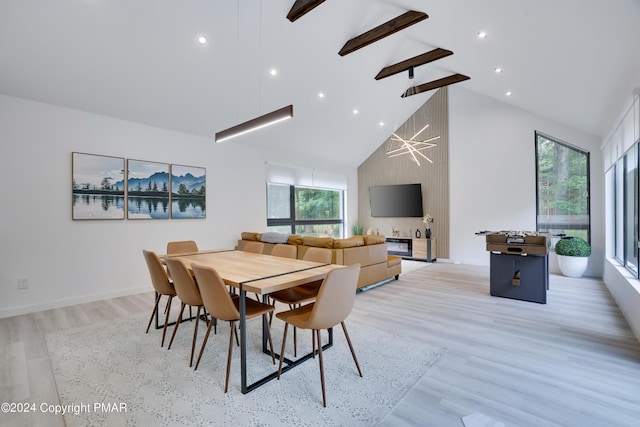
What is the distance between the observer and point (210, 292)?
87.7 inches

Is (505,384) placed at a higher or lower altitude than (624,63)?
lower

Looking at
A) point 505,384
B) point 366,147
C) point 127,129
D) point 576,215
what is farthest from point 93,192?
point 576,215

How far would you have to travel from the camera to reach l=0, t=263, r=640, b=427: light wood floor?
1.92 meters

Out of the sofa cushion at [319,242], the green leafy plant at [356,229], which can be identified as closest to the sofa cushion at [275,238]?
the sofa cushion at [319,242]

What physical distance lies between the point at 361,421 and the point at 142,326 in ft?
8.99

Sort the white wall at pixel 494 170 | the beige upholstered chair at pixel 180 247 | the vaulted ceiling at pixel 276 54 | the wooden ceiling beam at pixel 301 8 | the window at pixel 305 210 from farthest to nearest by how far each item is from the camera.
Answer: the window at pixel 305 210 < the white wall at pixel 494 170 < the beige upholstered chair at pixel 180 247 < the wooden ceiling beam at pixel 301 8 < the vaulted ceiling at pixel 276 54

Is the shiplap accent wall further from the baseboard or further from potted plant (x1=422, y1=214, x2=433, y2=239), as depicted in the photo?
the baseboard

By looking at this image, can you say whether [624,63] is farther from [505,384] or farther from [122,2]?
[122,2]

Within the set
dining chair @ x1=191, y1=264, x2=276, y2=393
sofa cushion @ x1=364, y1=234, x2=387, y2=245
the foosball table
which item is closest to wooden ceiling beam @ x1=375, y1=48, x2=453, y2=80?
the foosball table

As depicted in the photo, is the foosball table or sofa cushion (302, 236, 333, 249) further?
sofa cushion (302, 236, 333, 249)

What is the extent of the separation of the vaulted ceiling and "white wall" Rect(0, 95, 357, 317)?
24cm

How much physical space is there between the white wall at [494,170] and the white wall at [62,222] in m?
5.99

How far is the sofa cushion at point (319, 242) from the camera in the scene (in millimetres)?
4461

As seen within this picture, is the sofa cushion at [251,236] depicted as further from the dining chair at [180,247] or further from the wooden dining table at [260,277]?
the wooden dining table at [260,277]
